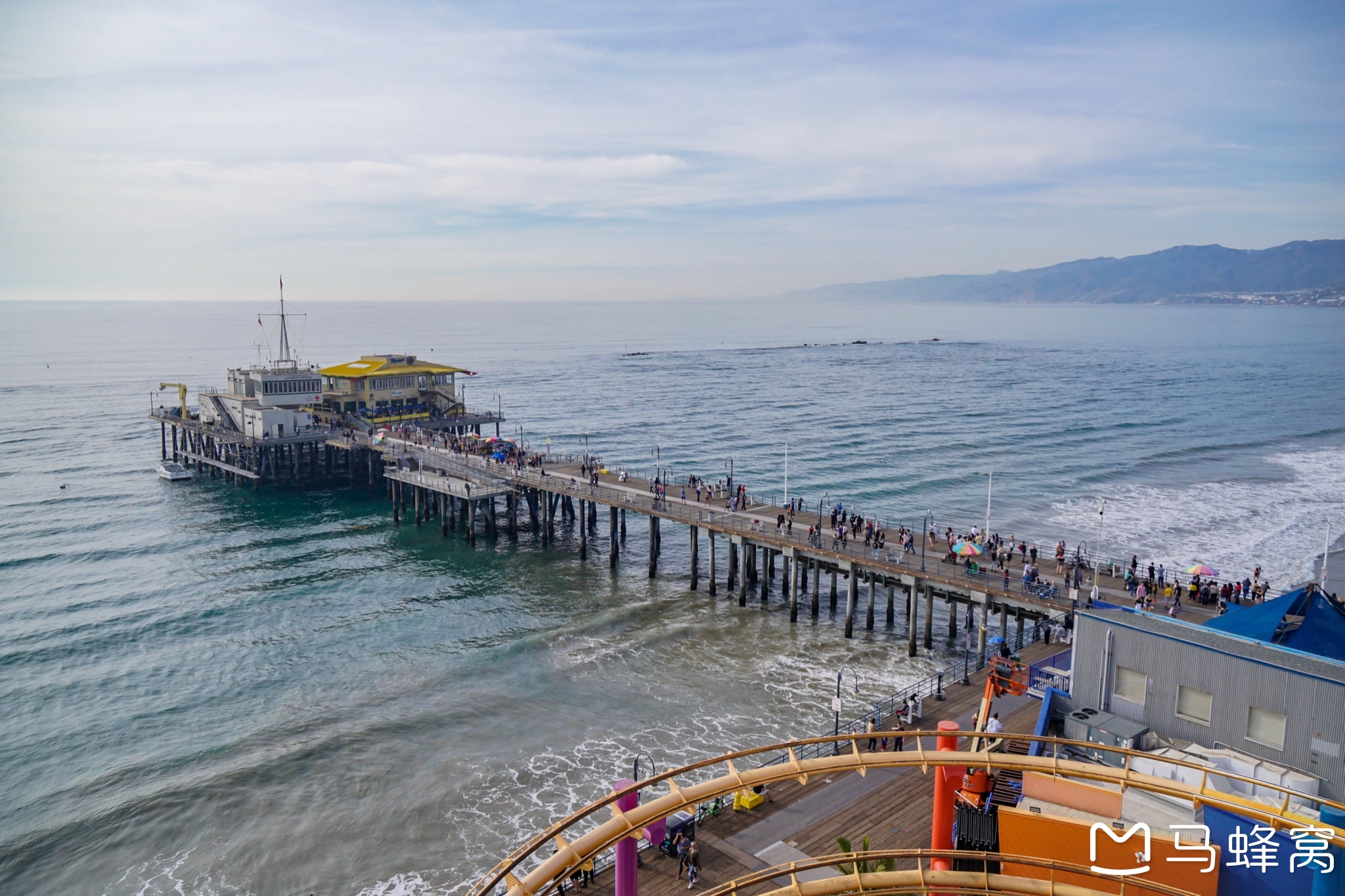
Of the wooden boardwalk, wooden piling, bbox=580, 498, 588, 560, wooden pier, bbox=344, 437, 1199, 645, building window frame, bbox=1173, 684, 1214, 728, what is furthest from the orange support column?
wooden piling, bbox=580, 498, 588, 560

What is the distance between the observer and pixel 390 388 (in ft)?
259

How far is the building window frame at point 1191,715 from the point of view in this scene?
63.8 feet

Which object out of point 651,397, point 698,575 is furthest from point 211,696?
point 651,397

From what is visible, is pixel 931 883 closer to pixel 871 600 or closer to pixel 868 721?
pixel 868 721

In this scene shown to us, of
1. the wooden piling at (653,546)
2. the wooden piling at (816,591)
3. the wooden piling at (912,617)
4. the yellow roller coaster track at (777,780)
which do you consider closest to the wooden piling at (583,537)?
the wooden piling at (653,546)

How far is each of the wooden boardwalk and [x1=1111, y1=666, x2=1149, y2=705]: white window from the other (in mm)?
3541

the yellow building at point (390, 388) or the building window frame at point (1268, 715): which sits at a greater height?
the yellow building at point (390, 388)

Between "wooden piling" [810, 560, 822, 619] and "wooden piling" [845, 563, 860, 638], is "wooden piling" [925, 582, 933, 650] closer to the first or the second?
"wooden piling" [845, 563, 860, 638]

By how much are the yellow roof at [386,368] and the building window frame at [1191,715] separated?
213 ft

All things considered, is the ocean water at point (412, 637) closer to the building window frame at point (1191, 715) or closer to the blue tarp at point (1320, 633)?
the building window frame at point (1191, 715)

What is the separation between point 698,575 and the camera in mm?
49625

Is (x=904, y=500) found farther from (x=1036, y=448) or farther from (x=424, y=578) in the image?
(x=424, y=578)

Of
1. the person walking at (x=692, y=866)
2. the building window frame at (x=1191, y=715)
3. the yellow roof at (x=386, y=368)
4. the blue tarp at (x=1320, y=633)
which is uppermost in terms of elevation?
the yellow roof at (x=386, y=368)

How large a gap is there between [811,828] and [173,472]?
7100 cm
